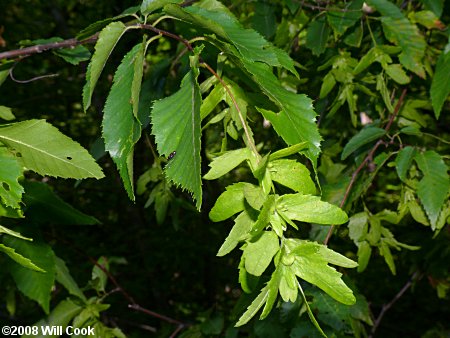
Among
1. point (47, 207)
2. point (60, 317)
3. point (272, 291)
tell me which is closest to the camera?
point (272, 291)

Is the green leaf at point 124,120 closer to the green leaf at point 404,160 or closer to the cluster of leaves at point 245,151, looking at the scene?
the cluster of leaves at point 245,151

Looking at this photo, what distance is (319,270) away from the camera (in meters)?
0.71

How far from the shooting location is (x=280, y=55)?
998 mm

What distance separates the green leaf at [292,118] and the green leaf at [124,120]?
19cm

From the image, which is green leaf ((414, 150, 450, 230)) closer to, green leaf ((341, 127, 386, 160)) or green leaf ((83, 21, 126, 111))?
green leaf ((341, 127, 386, 160))

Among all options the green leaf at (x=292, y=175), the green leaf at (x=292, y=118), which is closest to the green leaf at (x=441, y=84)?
the green leaf at (x=292, y=118)

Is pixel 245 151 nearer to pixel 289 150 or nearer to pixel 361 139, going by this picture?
pixel 289 150

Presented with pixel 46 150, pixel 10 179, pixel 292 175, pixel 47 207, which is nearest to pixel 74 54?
pixel 47 207

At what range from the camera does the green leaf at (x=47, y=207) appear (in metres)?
1.20

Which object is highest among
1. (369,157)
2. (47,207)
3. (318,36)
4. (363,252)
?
(318,36)

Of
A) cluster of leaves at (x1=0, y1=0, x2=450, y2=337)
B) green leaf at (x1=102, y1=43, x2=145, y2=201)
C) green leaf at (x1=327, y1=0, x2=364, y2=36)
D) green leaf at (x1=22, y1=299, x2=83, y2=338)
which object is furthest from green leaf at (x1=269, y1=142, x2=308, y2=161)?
green leaf at (x1=22, y1=299, x2=83, y2=338)

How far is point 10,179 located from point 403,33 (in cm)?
120

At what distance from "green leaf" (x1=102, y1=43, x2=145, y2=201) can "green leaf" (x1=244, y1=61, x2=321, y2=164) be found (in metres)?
0.19

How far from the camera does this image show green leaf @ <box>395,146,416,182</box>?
1439 millimetres
